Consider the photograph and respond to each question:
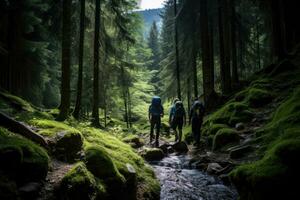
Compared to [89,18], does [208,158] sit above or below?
below

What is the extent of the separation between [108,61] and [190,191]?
42.7 feet

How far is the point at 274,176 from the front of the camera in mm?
4426

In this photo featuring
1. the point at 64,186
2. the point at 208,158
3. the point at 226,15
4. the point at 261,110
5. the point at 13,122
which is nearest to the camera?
the point at 64,186

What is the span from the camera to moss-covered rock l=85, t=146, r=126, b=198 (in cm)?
493

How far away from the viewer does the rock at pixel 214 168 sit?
24.8 feet

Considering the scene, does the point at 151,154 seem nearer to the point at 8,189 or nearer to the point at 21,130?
the point at 21,130

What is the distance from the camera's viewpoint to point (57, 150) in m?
5.55

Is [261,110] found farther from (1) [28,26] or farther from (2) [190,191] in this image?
(1) [28,26]

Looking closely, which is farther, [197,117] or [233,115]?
[233,115]

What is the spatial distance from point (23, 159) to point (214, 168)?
5.32m

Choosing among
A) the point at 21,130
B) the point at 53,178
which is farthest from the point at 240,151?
the point at 21,130

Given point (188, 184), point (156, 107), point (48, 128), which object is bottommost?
point (188, 184)

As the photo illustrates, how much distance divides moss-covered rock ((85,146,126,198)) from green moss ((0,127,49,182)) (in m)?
0.96

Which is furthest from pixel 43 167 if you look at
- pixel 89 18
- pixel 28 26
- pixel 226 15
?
pixel 28 26
